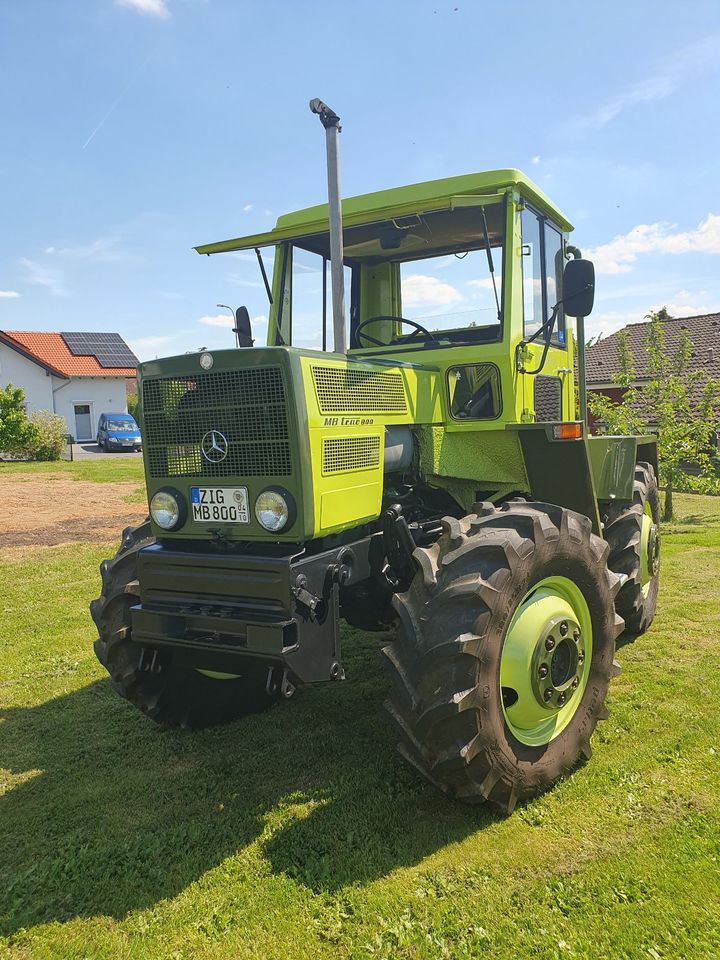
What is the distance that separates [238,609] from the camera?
321 cm

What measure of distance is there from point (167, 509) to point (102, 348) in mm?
40609

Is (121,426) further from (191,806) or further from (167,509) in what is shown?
(191,806)

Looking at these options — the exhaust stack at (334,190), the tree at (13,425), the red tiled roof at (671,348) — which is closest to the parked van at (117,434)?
the tree at (13,425)

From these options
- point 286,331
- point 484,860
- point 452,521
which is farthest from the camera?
point 286,331

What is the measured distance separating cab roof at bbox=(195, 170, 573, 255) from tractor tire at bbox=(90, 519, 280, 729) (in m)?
2.00

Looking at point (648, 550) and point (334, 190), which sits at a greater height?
point (334, 190)

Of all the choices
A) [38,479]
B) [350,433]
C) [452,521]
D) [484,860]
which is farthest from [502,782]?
[38,479]

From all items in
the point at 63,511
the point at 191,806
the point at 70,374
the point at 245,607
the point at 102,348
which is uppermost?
the point at 102,348

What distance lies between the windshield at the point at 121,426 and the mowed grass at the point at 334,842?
2908cm

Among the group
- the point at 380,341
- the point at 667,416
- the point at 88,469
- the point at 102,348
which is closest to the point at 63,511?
the point at 88,469

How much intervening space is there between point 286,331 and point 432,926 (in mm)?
3538

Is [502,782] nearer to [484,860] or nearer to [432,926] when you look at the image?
[484,860]

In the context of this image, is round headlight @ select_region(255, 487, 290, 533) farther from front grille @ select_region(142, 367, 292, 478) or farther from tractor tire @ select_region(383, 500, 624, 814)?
tractor tire @ select_region(383, 500, 624, 814)

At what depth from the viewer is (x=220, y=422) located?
11.1ft
